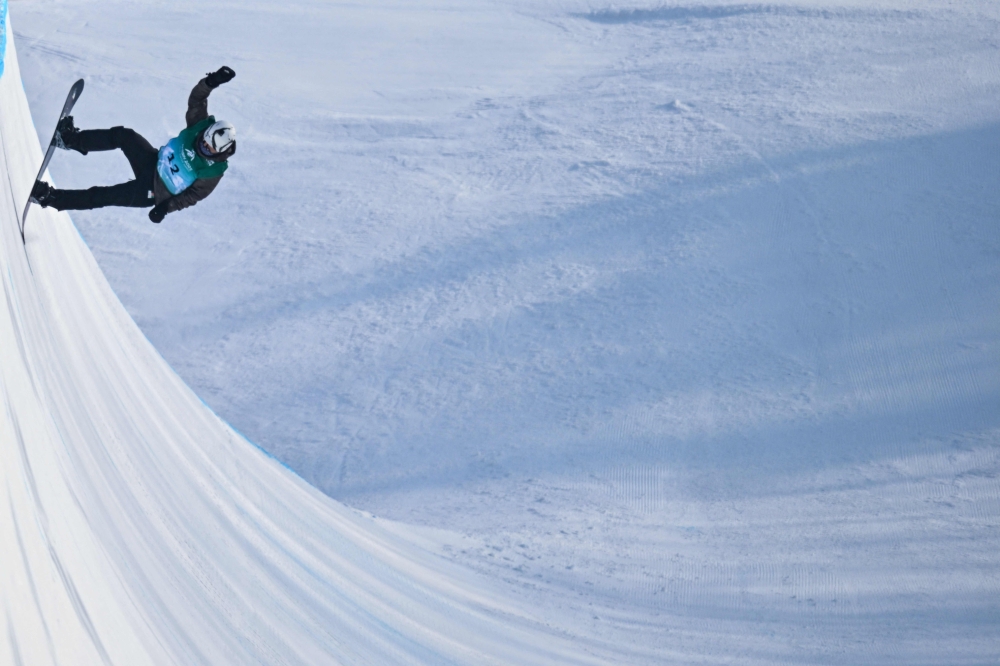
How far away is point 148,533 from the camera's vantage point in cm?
381

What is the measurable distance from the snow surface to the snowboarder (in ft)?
1.07

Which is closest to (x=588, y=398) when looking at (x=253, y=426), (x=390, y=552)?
(x=390, y=552)

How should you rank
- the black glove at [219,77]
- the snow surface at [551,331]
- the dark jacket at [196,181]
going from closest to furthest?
the black glove at [219,77] → the dark jacket at [196,181] → the snow surface at [551,331]

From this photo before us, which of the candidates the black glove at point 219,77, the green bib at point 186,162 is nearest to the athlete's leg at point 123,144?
the green bib at point 186,162

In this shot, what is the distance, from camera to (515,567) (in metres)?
5.11

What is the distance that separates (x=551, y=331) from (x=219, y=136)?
131 inches

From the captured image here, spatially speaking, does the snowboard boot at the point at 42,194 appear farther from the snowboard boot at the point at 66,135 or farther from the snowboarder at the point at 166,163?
the snowboard boot at the point at 66,135

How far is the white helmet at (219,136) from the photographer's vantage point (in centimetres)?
415

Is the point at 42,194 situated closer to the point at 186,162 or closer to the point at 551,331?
the point at 186,162

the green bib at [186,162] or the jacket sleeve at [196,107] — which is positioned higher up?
the jacket sleeve at [196,107]

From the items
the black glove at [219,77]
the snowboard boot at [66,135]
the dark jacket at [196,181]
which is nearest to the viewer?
the black glove at [219,77]

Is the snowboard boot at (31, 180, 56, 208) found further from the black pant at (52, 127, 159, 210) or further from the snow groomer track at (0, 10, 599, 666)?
the black pant at (52, 127, 159, 210)

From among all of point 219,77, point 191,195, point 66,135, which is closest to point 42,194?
point 66,135

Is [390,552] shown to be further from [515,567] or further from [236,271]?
[236,271]
